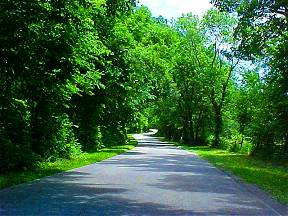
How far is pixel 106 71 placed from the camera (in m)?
30.1

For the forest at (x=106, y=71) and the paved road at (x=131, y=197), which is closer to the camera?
the paved road at (x=131, y=197)

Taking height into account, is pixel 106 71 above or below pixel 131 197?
above

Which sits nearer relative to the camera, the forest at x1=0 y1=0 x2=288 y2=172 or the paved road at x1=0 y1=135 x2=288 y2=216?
the paved road at x1=0 y1=135 x2=288 y2=216

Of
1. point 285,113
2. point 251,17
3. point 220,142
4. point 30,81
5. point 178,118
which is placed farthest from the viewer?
point 178,118

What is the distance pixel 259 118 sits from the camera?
3550 centimetres

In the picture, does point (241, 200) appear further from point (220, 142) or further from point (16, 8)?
point (220, 142)

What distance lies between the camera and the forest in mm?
14500

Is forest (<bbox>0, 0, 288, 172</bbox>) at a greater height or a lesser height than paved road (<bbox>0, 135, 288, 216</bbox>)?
greater

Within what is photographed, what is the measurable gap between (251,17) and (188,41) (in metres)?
42.6

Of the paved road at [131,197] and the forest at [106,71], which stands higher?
the forest at [106,71]

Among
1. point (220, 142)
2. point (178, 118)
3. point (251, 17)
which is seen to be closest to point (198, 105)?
point (178, 118)

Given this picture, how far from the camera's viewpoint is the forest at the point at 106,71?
571 inches

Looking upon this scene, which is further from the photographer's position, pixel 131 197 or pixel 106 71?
pixel 106 71

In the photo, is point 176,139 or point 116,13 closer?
point 116,13
